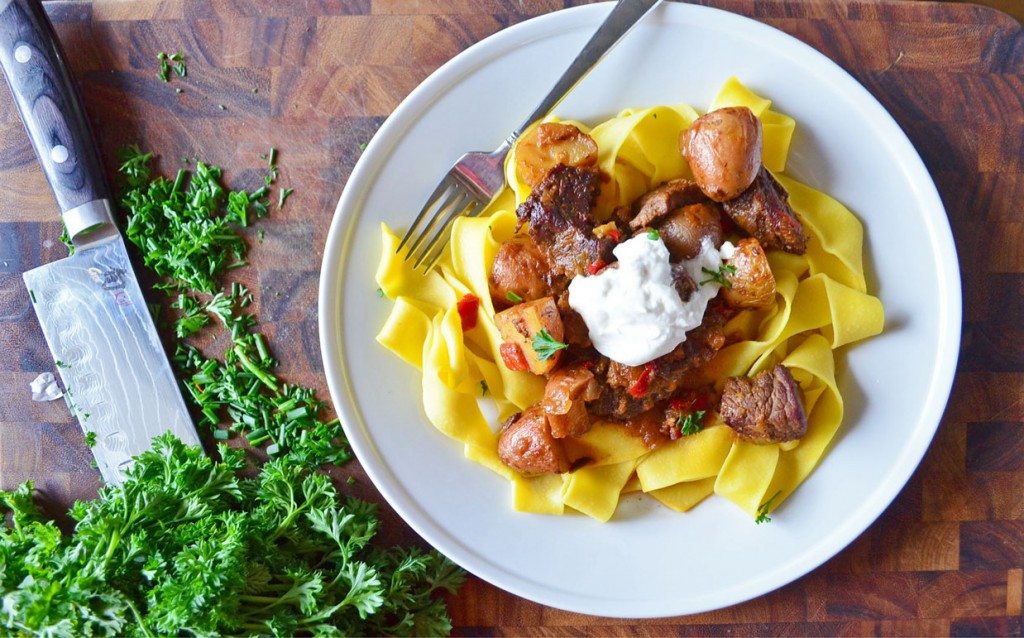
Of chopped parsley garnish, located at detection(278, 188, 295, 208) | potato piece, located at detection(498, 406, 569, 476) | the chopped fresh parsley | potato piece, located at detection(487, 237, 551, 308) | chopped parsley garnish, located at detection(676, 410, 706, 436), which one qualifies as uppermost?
chopped parsley garnish, located at detection(278, 188, 295, 208)

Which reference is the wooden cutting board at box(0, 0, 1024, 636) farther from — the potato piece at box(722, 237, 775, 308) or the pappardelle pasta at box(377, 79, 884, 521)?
the potato piece at box(722, 237, 775, 308)

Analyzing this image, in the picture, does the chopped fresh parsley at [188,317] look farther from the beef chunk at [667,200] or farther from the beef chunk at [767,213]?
the beef chunk at [767,213]

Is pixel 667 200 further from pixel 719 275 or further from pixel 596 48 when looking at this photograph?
pixel 596 48

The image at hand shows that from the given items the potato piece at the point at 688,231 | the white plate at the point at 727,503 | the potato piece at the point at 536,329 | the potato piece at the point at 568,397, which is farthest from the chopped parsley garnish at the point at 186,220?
the potato piece at the point at 688,231

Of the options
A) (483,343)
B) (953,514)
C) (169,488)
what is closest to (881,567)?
(953,514)

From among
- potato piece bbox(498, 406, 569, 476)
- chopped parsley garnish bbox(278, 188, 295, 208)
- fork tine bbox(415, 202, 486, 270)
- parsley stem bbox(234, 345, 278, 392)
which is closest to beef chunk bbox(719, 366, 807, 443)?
potato piece bbox(498, 406, 569, 476)
